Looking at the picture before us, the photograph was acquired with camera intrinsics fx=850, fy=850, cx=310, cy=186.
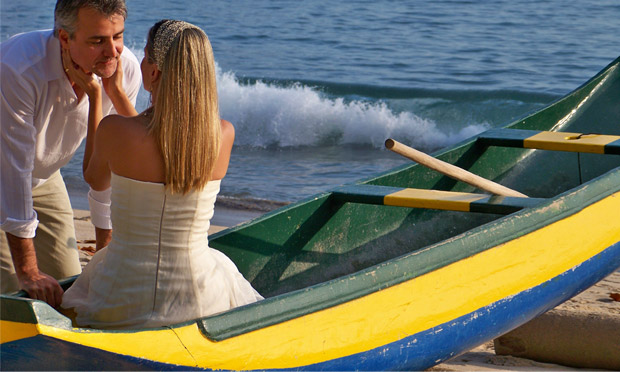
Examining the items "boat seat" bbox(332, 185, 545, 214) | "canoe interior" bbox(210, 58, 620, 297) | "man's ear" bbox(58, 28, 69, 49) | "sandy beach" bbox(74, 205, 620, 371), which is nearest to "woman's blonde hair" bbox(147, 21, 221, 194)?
"man's ear" bbox(58, 28, 69, 49)

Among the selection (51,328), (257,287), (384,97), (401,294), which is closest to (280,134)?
(384,97)

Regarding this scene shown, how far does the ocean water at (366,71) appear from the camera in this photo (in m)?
11.3

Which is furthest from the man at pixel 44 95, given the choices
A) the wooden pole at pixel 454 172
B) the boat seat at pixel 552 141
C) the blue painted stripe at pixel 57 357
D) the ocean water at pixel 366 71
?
the ocean water at pixel 366 71

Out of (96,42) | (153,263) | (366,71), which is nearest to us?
(153,263)

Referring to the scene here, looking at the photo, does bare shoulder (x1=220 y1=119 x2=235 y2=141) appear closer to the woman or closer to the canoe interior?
the woman

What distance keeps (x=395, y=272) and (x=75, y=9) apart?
157 centimetres

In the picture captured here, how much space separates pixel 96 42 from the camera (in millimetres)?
3174

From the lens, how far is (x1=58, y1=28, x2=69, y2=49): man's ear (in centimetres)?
321

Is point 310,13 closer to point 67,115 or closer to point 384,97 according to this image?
point 384,97

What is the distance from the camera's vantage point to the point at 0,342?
2641 millimetres

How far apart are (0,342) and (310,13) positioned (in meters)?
19.3

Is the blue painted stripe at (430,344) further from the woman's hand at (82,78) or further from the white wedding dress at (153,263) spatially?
the woman's hand at (82,78)

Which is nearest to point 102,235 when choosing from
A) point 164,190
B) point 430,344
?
point 164,190

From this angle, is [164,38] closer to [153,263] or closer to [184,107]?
[184,107]
